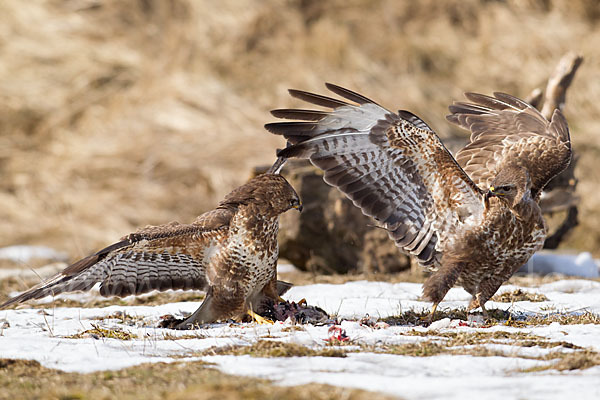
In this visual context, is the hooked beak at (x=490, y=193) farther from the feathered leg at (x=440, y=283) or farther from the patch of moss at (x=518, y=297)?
the patch of moss at (x=518, y=297)

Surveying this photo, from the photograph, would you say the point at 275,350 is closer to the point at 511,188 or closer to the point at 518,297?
the point at 511,188

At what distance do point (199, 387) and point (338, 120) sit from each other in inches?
111

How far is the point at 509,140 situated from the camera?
6.12 meters

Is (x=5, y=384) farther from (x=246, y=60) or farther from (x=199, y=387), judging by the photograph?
(x=246, y=60)

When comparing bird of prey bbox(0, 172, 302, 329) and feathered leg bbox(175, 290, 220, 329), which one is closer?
bird of prey bbox(0, 172, 302, 329)

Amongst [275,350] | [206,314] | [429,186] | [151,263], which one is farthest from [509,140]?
[275,350]

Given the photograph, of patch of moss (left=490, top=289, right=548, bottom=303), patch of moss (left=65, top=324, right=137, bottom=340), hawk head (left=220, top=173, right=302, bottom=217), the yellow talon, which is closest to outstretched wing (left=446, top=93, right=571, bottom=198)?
patch of moss (left=490, top=289, right=548, bottom=303)

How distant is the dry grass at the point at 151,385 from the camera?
3.03 m

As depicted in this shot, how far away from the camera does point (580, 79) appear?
15.4m

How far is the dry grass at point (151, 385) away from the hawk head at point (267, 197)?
183 cm

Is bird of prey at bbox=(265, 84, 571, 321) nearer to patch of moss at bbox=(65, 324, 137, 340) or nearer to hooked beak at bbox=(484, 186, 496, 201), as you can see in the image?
hooked beak at bbox=(484, 186, 496, 201)

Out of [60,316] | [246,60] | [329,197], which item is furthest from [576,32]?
[60,316]

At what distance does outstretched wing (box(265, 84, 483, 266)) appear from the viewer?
17.2 feet

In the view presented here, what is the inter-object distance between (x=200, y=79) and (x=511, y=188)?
1102cm
